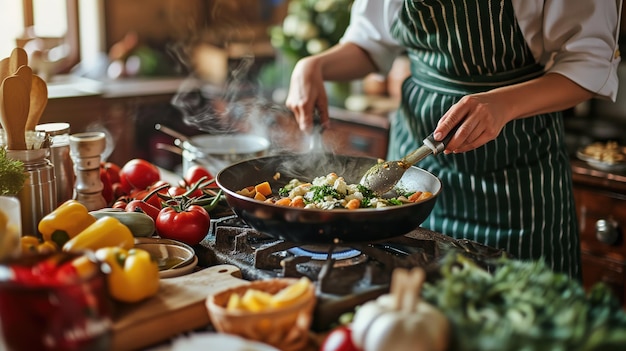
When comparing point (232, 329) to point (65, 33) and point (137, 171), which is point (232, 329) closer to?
point (137, 171)

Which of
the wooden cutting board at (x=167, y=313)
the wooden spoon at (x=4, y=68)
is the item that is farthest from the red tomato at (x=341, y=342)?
the wooden spoon at (x=4, y=68)

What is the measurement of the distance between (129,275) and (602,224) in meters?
2.12

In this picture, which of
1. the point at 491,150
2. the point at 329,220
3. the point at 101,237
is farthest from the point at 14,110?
the point at 491,150

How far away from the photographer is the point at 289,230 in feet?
4.70

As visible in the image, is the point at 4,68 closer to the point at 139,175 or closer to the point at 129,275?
the point at 139,175

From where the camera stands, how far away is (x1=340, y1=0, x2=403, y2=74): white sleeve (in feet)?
7.54

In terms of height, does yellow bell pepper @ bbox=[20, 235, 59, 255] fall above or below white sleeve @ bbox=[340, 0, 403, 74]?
below

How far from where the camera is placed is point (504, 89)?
1803 mm

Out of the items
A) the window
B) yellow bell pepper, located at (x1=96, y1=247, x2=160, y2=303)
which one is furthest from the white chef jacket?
the window

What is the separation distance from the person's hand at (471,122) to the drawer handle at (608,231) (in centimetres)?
128

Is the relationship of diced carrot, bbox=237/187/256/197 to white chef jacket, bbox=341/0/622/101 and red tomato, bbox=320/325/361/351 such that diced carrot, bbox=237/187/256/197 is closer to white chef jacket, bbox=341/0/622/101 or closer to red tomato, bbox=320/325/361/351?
red tomato, bbox=320/325/361/351

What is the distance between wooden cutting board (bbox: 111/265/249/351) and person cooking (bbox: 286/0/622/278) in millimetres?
863

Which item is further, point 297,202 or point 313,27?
point 313,27

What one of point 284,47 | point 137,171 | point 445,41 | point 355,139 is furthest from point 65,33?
point 445,41
